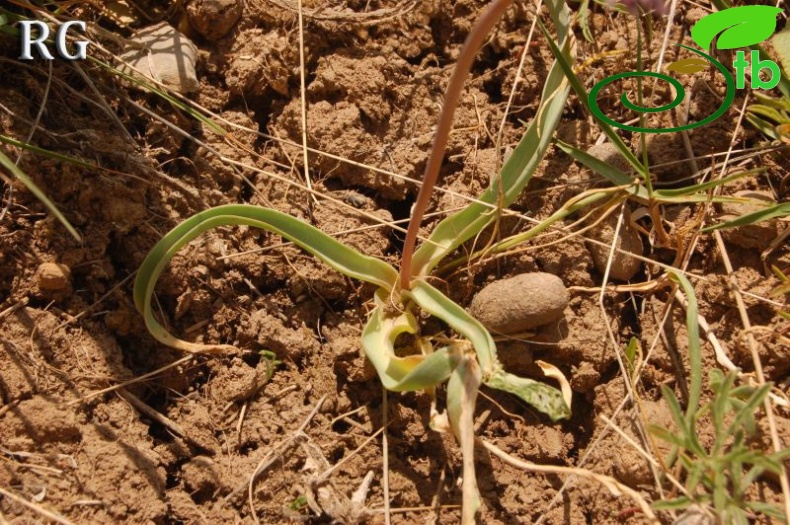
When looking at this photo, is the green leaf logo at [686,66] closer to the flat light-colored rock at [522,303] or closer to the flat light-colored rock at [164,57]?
the flat light-colored rock at [522,303]

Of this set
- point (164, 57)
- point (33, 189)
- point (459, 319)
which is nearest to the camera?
point (33, 189)

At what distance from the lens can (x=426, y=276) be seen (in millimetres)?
1717

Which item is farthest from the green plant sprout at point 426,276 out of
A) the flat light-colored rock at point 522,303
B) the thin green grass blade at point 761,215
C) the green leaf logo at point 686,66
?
the thin green grass blade at point 761,215

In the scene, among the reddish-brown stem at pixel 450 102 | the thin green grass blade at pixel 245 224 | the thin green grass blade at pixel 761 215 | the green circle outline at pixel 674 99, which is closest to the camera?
the reddish-brown stem at pixel 450 102

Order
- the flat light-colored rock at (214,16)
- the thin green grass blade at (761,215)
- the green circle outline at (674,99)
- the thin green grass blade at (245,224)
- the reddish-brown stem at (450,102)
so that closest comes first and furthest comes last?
the reddish-brown stem at (450,102) < the thin green grass blade at (245,224) < the thin green grass blade at (761,215) < the green circle outline at (674,99) < the flat light-colored rock at (214,16)

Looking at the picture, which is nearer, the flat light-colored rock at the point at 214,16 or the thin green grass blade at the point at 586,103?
the thin green grass blade at the point at 586,103

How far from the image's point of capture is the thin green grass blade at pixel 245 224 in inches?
61.6

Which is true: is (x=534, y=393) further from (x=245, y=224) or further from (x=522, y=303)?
(x=245, y=224)

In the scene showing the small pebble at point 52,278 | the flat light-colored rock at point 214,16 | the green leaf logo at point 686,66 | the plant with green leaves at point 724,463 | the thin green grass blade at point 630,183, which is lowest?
the plant with green leaves at point 724,463

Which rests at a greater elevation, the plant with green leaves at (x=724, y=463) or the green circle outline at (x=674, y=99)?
the green circle outline at (x=674, y=99)

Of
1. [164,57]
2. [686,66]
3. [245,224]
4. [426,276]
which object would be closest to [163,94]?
[164,57]

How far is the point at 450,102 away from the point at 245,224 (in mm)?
597

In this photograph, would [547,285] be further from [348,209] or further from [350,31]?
[350,31]

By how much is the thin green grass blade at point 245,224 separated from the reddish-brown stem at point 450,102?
89 millimetres
